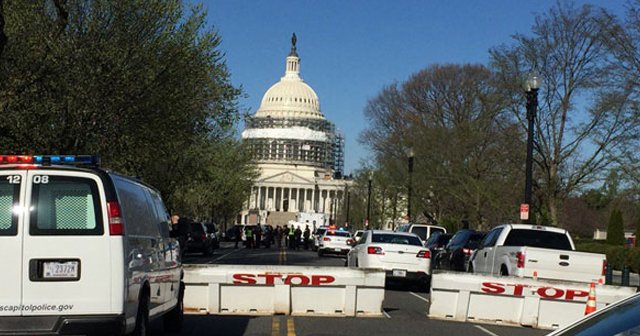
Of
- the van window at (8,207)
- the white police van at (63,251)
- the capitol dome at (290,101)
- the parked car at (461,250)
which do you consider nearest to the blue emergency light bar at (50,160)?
the white police van at (63,251)

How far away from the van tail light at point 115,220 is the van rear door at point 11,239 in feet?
2.57

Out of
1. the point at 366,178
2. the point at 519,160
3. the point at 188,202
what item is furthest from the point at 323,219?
the point at 519,160

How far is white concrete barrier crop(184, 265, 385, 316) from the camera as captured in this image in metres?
16.2

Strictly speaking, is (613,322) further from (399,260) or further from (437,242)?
(437,242)

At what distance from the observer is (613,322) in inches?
181

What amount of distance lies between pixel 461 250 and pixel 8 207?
1937 cm

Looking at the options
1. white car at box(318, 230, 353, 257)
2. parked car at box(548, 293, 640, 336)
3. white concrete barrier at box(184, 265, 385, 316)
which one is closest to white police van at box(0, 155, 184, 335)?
parked car at box(548, 293, 640, 336)

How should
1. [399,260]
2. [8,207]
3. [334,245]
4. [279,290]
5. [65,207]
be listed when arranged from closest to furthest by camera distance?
[8,207] < [65,207] < [279,290] < [399,260] < [334,245]

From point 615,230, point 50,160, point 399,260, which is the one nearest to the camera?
point 50,160

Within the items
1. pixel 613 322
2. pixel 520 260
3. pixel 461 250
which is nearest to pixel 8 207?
pixel 613 322

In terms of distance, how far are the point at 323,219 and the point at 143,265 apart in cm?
8345

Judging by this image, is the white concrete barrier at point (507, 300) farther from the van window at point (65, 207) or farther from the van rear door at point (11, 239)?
the van rear door at point (11, 239)

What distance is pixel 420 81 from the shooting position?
66.1 metres

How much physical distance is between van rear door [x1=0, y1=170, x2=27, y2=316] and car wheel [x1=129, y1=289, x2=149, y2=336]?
1.40 m
